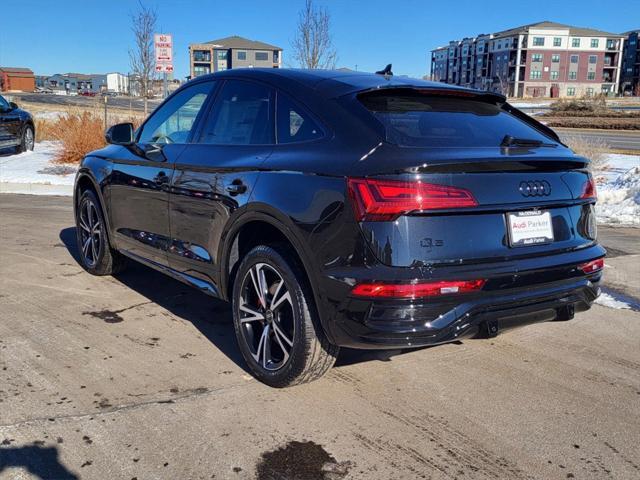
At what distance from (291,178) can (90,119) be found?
13.1m

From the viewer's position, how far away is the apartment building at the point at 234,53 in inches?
3875

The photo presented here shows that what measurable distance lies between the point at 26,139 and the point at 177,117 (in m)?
13.9

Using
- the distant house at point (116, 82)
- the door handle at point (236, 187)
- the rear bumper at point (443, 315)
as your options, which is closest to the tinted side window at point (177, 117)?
the door handle at point (236, 187)

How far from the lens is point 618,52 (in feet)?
A: 372

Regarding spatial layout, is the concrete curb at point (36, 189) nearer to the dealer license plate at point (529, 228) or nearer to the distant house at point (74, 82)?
the dealer license plate at point (529, 228)

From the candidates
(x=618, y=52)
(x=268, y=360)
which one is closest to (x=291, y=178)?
(x=268, y=360)

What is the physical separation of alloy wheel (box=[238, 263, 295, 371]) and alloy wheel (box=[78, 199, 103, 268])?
245cm

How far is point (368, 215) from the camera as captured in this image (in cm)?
287

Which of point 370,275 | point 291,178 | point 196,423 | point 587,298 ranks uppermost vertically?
point 291,178

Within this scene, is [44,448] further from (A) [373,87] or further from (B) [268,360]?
(A) [373,87]

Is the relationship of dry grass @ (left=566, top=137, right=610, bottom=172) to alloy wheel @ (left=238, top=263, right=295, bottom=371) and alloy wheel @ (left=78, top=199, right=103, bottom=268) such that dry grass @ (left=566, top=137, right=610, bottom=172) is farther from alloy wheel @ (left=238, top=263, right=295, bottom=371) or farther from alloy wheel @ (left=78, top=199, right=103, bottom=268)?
alloy wheel @ (left=238, top=263, right=295, bottom=371)

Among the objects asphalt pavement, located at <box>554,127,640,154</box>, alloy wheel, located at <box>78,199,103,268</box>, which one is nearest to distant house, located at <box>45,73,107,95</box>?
asphalt pavement, located at <box>554,127,640,154</box>

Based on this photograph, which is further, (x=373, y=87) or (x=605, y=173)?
(x=605, y=173)

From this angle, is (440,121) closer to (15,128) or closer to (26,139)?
(15,128)
